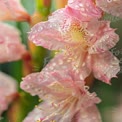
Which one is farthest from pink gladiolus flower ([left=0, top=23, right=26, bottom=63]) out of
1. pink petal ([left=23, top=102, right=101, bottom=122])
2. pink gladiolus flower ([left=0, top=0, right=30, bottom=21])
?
pink petal ([left=23, top=102, right=101, bottom=122])

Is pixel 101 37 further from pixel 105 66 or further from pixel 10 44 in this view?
pixel 10 44

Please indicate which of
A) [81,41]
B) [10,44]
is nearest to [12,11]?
[10,44]

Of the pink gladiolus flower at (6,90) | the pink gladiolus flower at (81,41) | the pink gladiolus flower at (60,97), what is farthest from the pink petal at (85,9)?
the pink gladiolus flower at (6,90)

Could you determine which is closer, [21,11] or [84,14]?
[84,14]

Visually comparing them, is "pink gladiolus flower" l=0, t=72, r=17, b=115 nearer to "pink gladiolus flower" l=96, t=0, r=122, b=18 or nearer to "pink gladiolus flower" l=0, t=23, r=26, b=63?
"pink gladiolus flower" l=0, t=23, r=26, b=63

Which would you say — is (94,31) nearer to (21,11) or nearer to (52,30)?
(52,30)

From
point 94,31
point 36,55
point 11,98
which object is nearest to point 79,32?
point 94,31
